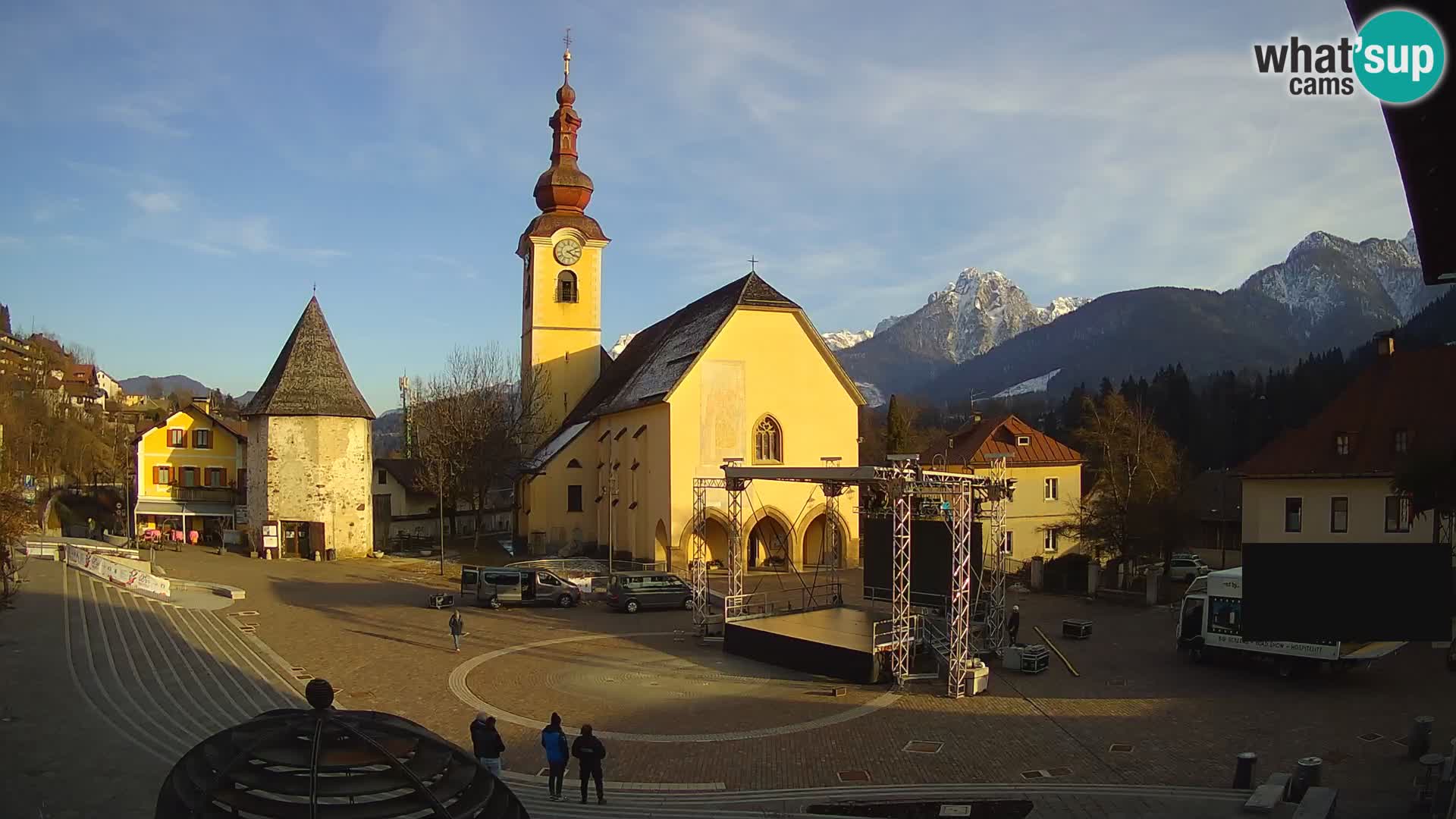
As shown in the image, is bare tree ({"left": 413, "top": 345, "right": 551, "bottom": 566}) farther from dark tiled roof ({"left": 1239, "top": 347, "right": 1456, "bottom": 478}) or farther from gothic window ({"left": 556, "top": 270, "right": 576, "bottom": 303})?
dark tiled roof ({"left": 1239, "top": 347, "right": 1456, "bottom": 478})

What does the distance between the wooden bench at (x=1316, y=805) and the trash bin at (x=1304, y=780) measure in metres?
0.63

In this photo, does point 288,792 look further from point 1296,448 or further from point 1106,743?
point 1296,448

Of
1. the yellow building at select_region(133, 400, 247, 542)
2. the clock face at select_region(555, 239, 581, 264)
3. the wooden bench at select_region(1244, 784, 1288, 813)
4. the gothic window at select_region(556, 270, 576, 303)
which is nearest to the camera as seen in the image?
the wooden bench at select_region(1244, 784, 1288, 813)

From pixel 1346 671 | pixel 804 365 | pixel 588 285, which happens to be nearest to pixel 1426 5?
pixel 1346 671

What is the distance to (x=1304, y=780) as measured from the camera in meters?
12.5

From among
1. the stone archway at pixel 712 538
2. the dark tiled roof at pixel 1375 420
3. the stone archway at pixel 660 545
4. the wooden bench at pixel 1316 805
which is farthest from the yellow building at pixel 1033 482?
the wooden bench at pixel 1316 805

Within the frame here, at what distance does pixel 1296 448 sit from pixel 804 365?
18.5 metres

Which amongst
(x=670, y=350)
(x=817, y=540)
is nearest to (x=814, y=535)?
(x=817, y=540)

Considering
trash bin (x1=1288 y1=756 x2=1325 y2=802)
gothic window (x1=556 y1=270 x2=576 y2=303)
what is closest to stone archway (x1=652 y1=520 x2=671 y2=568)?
gothic window (x1=556 y1=270 x2=576 y2=303)

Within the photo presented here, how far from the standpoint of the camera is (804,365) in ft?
141

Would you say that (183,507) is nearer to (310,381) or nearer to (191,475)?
(191,475)

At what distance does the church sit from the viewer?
1594 inches

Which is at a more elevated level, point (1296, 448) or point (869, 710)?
point (1296, 448)

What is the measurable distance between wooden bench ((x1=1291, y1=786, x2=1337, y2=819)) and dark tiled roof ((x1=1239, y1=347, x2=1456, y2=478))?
25.1 m
